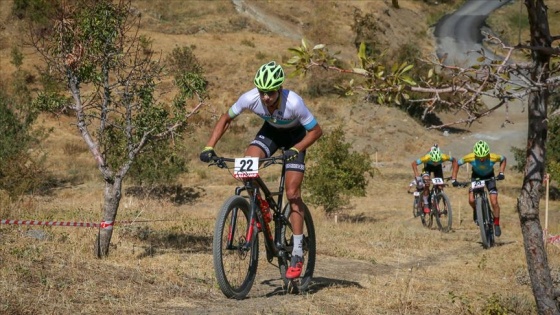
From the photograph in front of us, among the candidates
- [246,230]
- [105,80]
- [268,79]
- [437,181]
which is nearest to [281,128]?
[268,79]

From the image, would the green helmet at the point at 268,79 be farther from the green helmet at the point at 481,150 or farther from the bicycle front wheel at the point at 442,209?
the bicycle front wheel at the point at 442,209

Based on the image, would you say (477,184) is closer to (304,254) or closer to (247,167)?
(304,254)

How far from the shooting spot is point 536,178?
6570 millimetres

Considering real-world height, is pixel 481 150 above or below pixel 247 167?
above

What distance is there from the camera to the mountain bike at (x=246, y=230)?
7.14 m

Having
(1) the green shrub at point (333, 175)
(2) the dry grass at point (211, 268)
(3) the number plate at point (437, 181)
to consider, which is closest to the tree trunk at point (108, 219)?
(2) the dry grass at point (211, 268)

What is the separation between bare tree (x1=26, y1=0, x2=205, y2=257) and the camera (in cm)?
965

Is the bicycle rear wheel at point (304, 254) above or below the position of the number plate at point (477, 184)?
below

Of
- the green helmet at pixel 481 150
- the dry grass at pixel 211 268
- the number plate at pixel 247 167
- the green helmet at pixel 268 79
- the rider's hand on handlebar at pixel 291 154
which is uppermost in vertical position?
the green helmet at pixel 481 150

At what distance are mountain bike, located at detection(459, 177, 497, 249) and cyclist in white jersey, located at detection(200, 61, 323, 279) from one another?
8020 mm

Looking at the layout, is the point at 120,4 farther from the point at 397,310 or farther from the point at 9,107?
the point at 9,107

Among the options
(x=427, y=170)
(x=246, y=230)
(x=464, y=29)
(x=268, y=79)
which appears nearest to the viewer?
(x=268, y=79)

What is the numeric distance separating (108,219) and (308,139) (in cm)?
319

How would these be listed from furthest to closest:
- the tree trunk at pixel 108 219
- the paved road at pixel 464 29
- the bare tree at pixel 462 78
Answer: the paved road at pixel 464 29 < the tree trunk at pixel 108 219 < the bare tree at pixel 462 78
